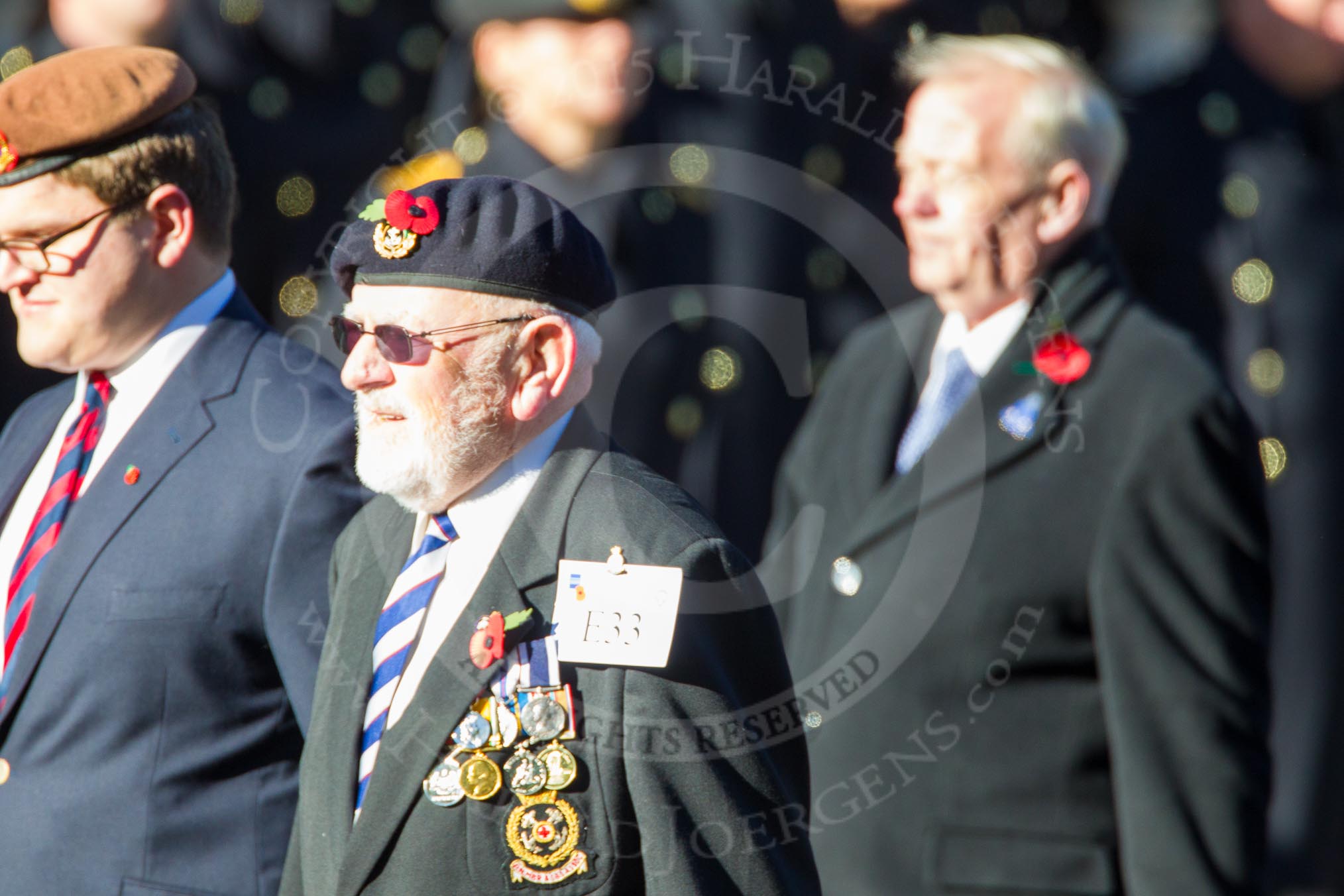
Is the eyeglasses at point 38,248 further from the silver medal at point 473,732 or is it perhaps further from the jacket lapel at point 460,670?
the silver medal at point 473,732

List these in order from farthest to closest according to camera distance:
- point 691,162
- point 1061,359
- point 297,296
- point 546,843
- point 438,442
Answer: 1. point 297,296
2. point 691,162
3. point 1061,359
4. point 438,442
5. point 546,843

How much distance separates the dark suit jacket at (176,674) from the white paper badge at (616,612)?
1.97ft

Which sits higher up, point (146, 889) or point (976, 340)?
point (976, 340)

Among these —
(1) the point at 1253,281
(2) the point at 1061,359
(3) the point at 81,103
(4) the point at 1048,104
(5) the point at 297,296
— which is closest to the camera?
(3) the point at 81,103

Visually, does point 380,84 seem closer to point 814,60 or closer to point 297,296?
point 297,296

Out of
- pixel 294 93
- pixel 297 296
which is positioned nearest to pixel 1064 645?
pixel 297 296

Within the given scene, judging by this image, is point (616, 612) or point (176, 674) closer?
point (616, 612)

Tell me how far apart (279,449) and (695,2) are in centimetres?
139

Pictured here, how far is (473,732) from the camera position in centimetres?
232

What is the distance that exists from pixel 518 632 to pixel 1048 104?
1.56 m

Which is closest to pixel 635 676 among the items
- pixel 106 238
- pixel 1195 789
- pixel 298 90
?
pixel 1195 789

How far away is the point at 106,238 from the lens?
2926 mm

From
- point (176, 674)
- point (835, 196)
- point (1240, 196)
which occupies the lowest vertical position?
point (176, 674)

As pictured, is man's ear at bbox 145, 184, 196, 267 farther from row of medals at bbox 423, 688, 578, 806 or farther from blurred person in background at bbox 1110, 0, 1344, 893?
blurred person in background at bbox 1110, 0, 1344, 893
